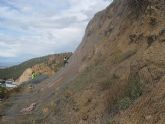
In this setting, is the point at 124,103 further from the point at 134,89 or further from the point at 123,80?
the point at 123,80

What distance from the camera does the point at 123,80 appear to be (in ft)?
53.9

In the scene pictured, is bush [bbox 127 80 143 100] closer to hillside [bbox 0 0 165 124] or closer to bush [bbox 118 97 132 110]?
hillside [bbox 0 0 165 124]

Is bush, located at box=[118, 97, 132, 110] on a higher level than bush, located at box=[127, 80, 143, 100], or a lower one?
lower

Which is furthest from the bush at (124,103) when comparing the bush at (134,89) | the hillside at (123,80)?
the bush at (134,89)

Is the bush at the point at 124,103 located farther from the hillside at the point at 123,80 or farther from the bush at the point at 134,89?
the bush at the point at 134,89

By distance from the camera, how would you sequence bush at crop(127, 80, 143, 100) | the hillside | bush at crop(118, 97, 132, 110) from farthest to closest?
1. bush at crop(127, 80, 143, 100)
2. bush at crop(118, 97, 132, 110)
3. the hillside

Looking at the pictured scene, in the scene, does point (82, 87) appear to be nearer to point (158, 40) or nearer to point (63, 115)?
point (63, 115)

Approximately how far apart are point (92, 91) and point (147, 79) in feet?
13.9

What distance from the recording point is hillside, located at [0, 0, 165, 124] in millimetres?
12883

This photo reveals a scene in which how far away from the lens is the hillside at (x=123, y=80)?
12883 mm

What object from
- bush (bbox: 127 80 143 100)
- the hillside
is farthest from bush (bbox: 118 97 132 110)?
bush (bbox: 127 80 143 100)

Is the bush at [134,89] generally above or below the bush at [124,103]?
above

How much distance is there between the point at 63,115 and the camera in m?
18.5

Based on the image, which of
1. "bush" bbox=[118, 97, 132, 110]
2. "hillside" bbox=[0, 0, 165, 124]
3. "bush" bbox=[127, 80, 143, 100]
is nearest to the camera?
"hillside" bbox=[0, 0, 165, 124]
